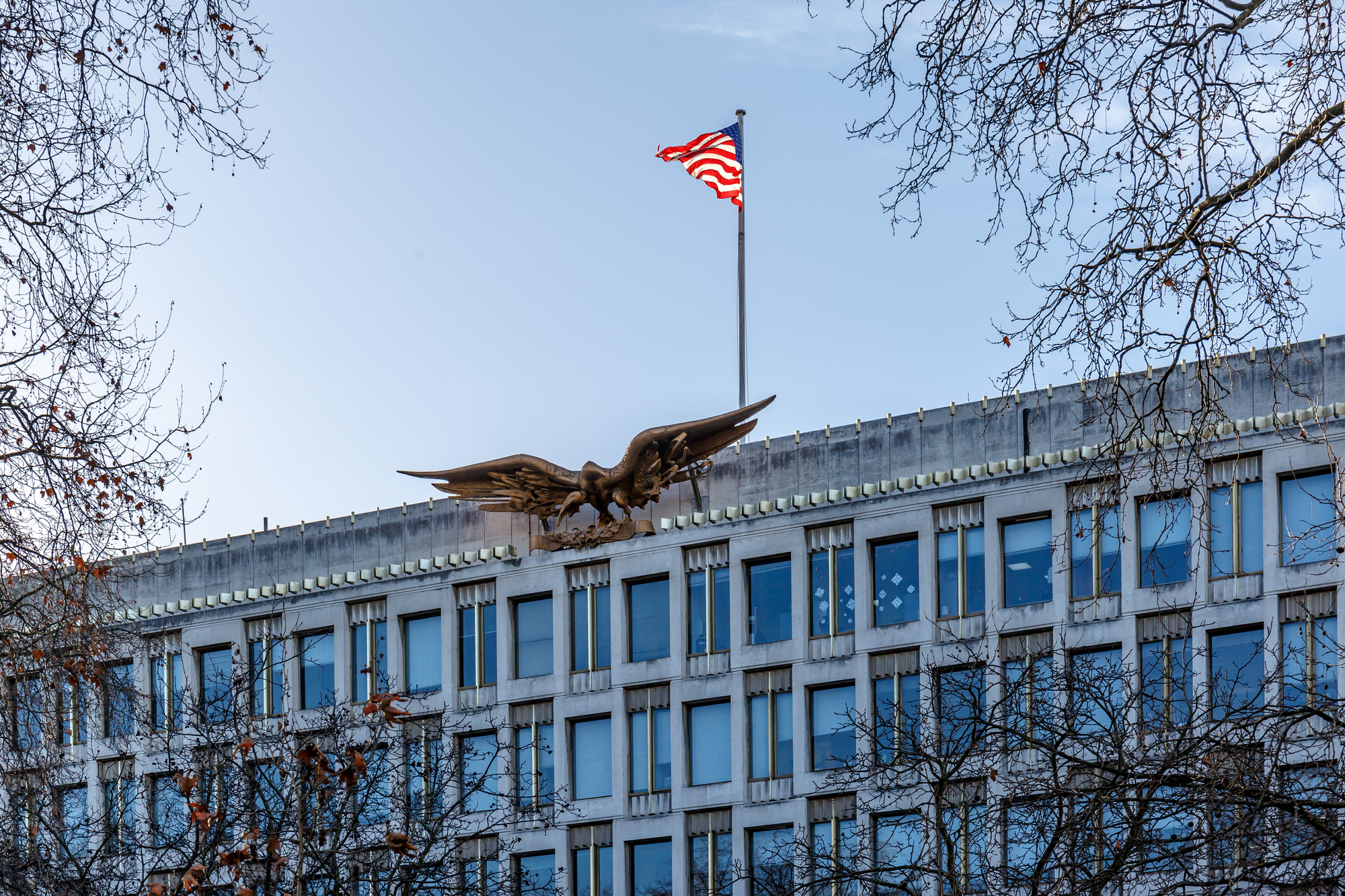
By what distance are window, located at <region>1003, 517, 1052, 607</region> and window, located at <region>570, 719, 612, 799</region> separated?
11500mm

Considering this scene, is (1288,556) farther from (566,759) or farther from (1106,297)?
(1106,297)

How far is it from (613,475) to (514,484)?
3106 millimetres

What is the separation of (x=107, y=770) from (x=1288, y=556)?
110ft

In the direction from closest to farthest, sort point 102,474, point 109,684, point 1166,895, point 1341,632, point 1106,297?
point 1166,895, point 1106,297, point 102,474, point 109,684, point 1341,632

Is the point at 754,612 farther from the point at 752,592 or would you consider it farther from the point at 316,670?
the point at 316,670

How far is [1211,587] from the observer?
4794 centimetres

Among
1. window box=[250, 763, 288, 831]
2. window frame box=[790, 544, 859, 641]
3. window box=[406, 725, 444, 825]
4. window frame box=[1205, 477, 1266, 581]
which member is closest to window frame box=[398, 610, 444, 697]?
window box=[406, 725, 444, 825]

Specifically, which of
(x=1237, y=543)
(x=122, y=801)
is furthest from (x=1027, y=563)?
(x=122, y=801)

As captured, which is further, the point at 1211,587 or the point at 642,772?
the point at 642,772

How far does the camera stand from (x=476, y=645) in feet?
192

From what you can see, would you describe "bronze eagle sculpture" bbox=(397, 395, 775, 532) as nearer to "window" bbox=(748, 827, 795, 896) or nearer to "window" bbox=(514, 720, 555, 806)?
"window" bbox=(514, 720, 555, 806)

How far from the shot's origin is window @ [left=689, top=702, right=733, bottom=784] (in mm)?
54281

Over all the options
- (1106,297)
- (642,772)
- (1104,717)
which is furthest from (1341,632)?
(1106,297)

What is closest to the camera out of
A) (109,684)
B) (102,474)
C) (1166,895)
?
(1166,895)
